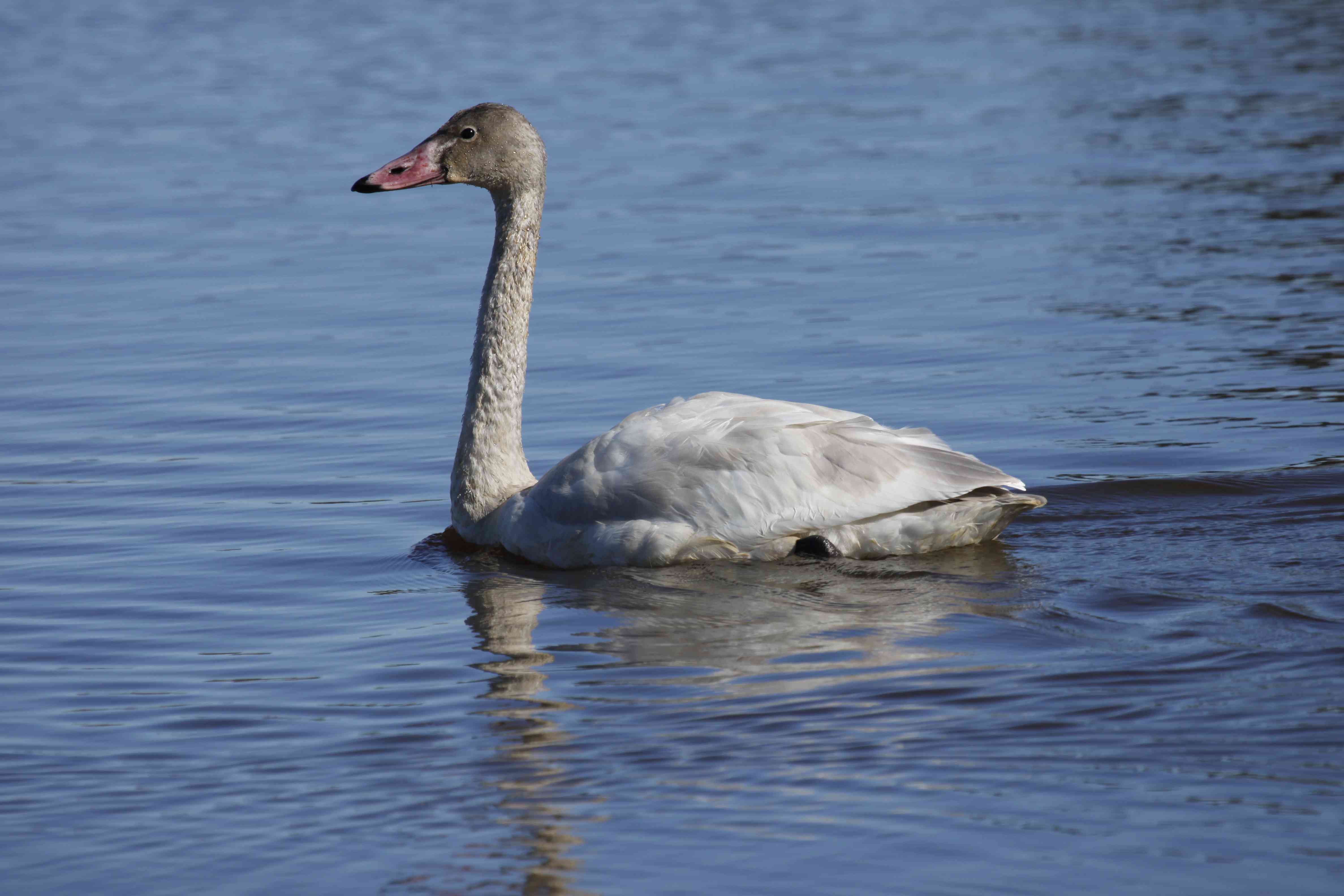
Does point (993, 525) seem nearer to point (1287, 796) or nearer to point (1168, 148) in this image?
point (1287, 796)

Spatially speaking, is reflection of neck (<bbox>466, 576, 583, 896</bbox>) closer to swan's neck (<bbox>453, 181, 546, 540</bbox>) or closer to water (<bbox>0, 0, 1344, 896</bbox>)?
water (<bbox>0, 0, 1344, 896</bbox>)

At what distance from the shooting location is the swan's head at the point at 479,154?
9.48 metres

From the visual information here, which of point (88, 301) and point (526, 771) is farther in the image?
point (88, 301)

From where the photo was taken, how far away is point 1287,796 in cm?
519

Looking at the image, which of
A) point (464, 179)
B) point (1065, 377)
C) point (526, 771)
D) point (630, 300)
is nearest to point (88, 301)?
point (630, 300)

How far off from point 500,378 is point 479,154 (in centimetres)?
124

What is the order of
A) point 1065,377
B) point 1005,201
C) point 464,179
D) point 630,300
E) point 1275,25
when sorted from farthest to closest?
point 1275,25 → point 1005,201 → point 630,300 → point 1065,377 → point 464,179

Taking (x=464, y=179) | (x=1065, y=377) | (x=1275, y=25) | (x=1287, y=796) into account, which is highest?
(x=1275, y=25)

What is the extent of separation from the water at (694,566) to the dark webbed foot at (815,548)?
0.24 ft

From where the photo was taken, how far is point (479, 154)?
9484 millimetres

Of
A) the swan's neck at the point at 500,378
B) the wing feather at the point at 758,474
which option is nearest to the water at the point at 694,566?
the wing feather at the point at 758,474

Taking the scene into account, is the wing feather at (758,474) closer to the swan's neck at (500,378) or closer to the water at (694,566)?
the water at (694,566)

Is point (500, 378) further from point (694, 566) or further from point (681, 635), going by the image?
point (681, 635)

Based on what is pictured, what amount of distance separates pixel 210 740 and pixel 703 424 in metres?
2.91
